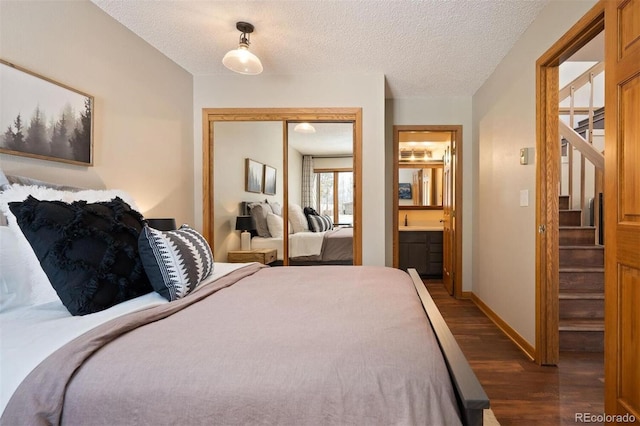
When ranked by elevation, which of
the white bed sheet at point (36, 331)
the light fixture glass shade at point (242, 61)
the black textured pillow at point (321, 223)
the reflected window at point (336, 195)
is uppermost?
the light fixture glass shade at point (242, 61)

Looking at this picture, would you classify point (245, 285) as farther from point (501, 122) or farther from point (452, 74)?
point (452, 74)

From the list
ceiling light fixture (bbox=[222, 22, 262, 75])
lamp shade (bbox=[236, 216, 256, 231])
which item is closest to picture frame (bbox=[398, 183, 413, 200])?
lamp shade (bbox=[236, 216, 256, 231])

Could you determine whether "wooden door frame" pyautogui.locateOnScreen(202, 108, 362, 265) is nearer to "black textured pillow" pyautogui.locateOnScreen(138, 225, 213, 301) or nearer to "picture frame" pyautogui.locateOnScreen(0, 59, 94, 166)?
"picture frame" pyautogui.locateOnScreen(0, 59, 94, 166)

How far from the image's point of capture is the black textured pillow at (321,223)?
3557mm

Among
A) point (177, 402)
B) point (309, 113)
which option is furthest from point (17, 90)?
point (309, 113)

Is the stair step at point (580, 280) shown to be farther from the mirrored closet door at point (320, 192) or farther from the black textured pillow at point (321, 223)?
the black textured pillow at point (321, 223)

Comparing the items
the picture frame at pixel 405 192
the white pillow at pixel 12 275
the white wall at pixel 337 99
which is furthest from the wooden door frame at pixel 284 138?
the picture frame at pixel 405 192

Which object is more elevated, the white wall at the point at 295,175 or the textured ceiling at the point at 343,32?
the textured ceiling at the point at 343,32

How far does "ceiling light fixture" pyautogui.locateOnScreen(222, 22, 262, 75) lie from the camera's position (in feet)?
7.55

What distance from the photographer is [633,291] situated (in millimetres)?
1342

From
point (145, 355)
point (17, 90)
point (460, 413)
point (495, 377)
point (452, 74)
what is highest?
point (452, 74)

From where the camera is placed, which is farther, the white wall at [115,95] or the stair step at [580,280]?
the stair step at [580,280]

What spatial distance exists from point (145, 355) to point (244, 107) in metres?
2.94

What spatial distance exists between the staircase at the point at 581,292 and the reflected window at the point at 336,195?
6.52ft
